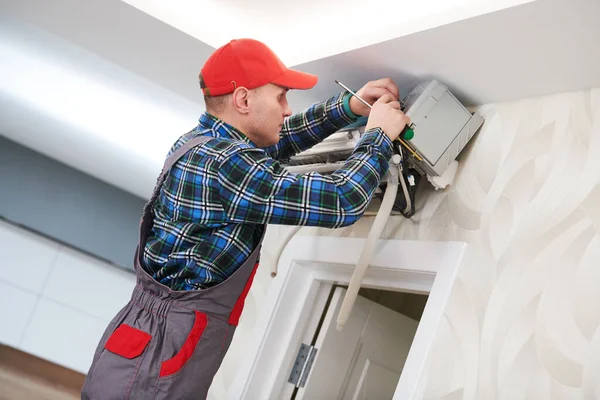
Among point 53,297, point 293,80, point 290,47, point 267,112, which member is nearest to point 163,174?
point 267,112

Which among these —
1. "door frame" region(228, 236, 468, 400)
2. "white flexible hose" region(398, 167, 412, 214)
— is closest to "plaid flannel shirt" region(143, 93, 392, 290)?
"white flexible hose" region(398, 167, 412, 214)

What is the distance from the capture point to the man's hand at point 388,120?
179 cm

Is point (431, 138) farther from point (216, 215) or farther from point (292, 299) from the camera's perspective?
point (292, 299)

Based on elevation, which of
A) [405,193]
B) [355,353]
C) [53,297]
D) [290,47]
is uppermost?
[290,47]

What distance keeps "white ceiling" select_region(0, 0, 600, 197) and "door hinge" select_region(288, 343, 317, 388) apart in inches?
36.1

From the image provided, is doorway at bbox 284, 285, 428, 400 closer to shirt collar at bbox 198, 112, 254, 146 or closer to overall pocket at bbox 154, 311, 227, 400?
overall pocket at bbox 154, 311, 227, 400

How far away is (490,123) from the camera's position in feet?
6.50

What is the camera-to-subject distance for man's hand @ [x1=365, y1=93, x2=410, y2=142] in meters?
1.79

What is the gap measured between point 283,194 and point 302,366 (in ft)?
3.62

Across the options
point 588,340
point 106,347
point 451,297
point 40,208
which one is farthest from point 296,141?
point 40,208

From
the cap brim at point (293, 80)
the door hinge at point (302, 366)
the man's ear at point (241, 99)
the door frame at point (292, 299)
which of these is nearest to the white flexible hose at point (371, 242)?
the door frame at point (292, 299)

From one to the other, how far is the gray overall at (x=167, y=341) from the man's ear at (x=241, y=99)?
159mm

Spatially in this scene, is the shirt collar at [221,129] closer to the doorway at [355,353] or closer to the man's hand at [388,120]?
the man's hand at [388,120]

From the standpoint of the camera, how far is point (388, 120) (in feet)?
5.93
